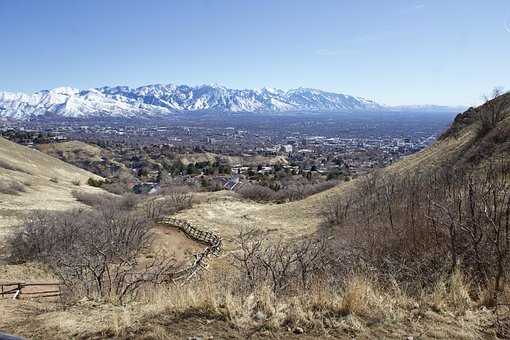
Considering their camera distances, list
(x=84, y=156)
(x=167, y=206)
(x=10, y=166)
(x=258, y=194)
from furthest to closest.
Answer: (x=84, y=156) < (x=10, y=166) < (x=258, y=194) < (x=167, y=206)

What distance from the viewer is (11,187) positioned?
46094mm

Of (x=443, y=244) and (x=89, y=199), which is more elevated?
(x=443, y=244)

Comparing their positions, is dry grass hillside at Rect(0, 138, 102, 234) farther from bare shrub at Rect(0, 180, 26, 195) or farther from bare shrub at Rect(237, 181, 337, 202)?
bare shrub at Rect(237, 181, 337, 202)

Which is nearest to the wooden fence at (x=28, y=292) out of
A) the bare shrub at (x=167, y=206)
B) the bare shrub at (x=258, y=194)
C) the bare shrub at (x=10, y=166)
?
the bare shrub at (x=167, y=206)

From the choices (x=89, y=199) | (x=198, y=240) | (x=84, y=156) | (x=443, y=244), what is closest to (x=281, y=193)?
(x=198, y=240)

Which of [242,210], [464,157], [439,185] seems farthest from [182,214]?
[439,185]

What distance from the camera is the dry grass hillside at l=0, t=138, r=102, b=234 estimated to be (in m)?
38.0

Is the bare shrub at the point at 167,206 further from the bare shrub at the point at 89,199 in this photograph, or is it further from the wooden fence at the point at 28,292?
the wooden fence at the point at 28,292

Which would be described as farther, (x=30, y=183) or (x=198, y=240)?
(x=30, y=183)

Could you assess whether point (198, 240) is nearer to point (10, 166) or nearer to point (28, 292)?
point (28, 292)

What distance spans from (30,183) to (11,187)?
7.83 meters

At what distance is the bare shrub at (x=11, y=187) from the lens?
145 ft

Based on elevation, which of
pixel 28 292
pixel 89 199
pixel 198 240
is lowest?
pixel 89 199

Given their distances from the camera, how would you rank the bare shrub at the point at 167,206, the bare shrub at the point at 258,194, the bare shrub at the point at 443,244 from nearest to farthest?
the bare shrub at the point at 443,244 → the bare shrub at the point at 167,206 → the bare shrub at the point at 258,194
